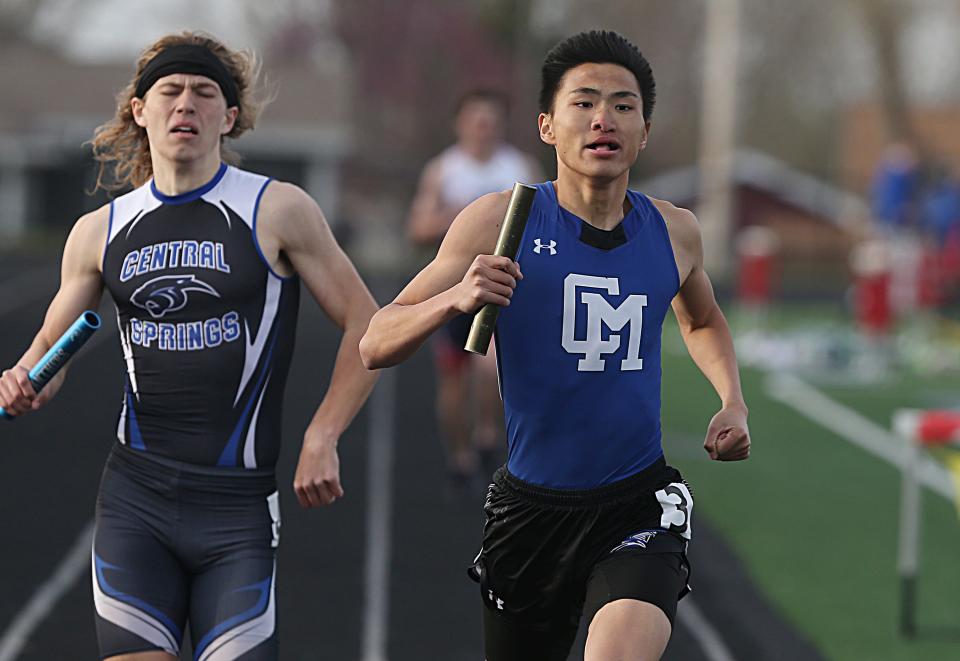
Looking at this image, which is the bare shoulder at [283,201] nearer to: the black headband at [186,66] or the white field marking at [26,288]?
the black headband at [186,66]

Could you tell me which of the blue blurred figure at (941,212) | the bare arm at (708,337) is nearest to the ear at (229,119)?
the bare arm at (708,337)

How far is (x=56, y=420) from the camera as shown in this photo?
13875mm

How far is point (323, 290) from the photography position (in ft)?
14.4

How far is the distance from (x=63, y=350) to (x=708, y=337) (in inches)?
68.9

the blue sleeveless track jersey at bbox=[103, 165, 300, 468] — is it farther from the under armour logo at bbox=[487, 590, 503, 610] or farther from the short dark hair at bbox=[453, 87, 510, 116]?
the short dark hair at bbox=[453, 87, 510, 116]

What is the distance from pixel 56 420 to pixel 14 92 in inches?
1596

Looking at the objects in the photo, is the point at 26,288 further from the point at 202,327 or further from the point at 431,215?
the point at 202,327

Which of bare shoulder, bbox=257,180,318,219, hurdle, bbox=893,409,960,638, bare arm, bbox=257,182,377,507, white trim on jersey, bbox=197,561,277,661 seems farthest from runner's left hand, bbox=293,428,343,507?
hurdle, bbox=893,409,960,638

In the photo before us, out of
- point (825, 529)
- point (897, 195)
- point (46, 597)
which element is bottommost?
point (46, 597)

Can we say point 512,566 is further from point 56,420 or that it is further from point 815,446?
point 56,420

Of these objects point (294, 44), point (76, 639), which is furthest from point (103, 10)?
point (76, 639)

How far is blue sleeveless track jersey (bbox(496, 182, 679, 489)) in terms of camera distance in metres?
4.11

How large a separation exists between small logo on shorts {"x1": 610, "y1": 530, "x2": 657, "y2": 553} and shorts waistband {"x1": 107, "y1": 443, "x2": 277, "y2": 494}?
3.15ft

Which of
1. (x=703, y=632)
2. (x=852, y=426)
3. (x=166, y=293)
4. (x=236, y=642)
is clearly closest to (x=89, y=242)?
(x=166, y=293)
